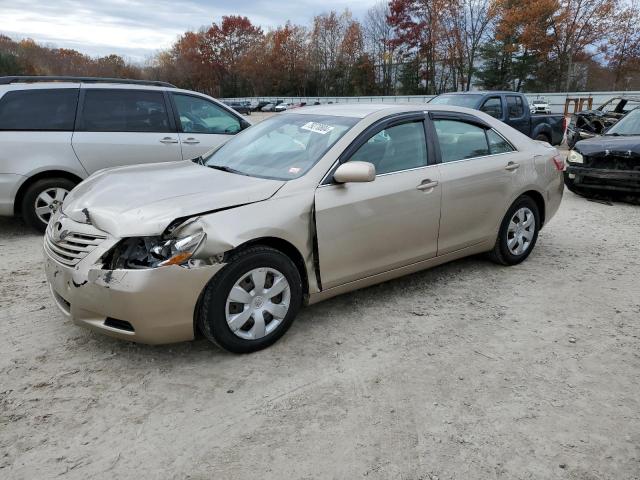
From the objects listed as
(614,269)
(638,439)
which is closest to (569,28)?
(614,269)

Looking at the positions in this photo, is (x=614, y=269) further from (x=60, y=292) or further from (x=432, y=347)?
(x=60, y=292)

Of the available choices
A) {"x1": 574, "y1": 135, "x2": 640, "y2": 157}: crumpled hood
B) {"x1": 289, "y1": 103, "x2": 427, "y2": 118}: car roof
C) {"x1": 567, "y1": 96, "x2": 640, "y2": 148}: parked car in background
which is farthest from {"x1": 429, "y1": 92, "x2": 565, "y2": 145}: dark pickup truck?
{"x1": 289, "y1": 103, "x2": 427, "y2": 118}: car roof

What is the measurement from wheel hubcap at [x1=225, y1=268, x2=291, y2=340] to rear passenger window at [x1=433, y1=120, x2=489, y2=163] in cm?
189

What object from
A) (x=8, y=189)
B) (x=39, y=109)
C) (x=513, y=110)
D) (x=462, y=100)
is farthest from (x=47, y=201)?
(x=513, y=110)

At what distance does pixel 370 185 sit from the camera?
372cm

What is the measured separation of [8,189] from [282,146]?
3617 mm

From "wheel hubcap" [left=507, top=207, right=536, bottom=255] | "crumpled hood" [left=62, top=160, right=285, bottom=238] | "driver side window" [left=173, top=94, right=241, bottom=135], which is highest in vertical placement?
"driver side window" [left=173, top=94, right=241, bottom=135]

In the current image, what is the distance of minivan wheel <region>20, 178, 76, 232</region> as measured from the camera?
5.80m

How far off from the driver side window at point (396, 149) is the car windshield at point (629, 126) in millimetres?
6270

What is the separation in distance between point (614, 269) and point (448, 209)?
6.88 ft

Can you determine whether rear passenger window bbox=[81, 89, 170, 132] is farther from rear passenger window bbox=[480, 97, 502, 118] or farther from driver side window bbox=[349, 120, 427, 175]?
rear passenger window bbox=[480, 97, 502, 118]

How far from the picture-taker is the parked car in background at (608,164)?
7590mm

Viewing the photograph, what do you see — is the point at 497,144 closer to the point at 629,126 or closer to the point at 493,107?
the point at 629,126

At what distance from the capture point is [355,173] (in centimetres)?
341
